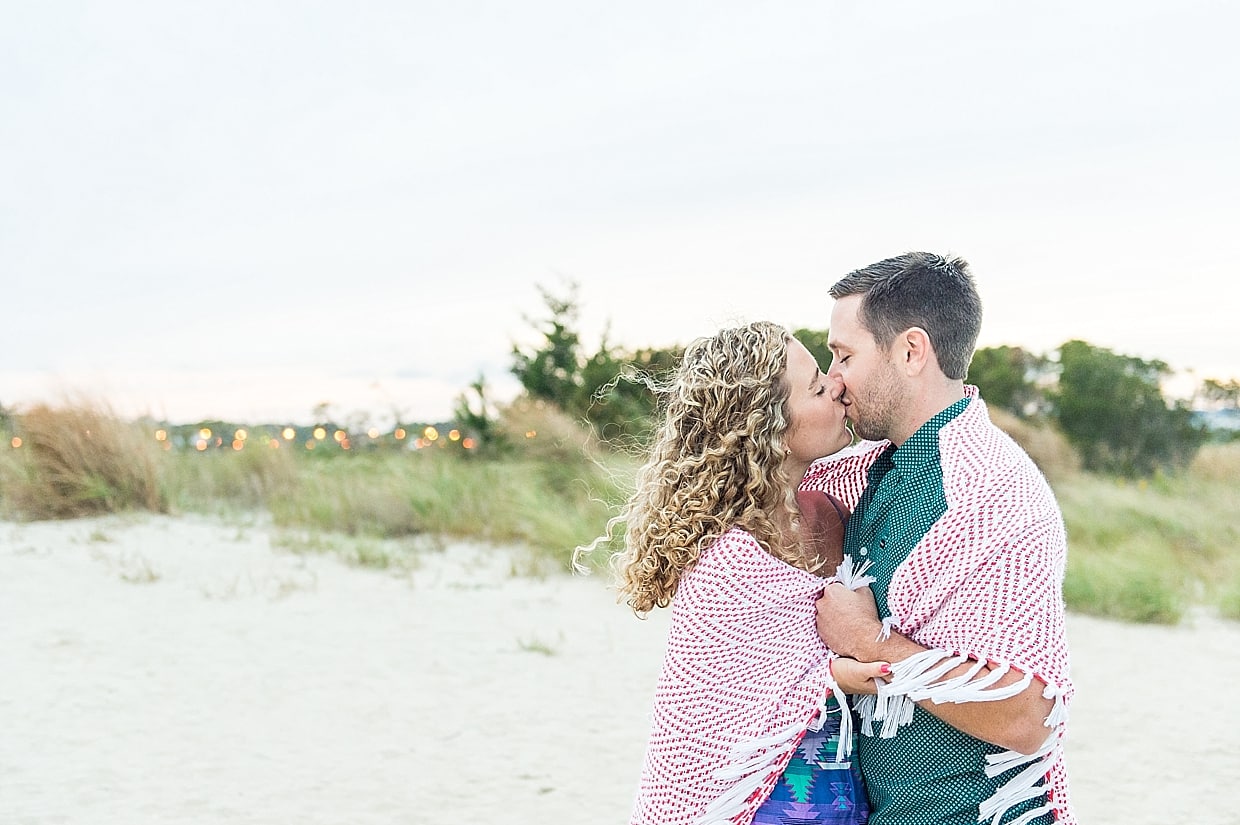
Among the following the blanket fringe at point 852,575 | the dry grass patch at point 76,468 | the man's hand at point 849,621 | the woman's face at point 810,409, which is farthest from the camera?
the dry grass patch at point 76,468

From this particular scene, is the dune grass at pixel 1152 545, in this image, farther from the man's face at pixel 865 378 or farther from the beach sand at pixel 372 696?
the man's face at pixel 865 378

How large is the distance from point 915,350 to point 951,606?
22.6 inches

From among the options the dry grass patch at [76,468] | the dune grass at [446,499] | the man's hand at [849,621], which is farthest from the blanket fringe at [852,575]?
the dry grass patch at [76,468]

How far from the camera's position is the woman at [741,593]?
2479mm

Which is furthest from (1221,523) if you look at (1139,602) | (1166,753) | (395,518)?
(395,518)

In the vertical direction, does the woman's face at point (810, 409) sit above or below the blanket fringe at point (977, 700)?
above

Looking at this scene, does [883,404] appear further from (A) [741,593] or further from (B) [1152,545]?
(B) [1152,545]

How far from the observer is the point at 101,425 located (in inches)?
464

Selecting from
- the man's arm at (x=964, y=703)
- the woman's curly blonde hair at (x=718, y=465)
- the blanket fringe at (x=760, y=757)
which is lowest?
the blanket fringe at (x=760, y=757)

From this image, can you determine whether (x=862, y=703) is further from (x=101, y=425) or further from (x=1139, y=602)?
(x=101, y=425)

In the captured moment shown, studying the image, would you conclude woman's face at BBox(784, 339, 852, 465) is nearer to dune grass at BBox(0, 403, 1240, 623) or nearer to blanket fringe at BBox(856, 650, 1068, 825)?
blanket fringe at BBox(856, 650, 1068, 825)

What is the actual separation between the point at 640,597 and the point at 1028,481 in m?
0.85

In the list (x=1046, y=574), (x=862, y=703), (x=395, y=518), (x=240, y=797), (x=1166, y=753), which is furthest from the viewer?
(x=395, y=518)

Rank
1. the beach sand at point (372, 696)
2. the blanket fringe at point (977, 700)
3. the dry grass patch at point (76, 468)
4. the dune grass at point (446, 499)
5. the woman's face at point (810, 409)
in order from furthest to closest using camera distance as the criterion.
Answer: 1. the dry grass patch at point (76, 468)
2. the dune grass at point (446, 499)
3. the beach sand at point (372, 696)
4. the woman's face at point (810, 409)
5. the blanket fringe at point (977, 700)
